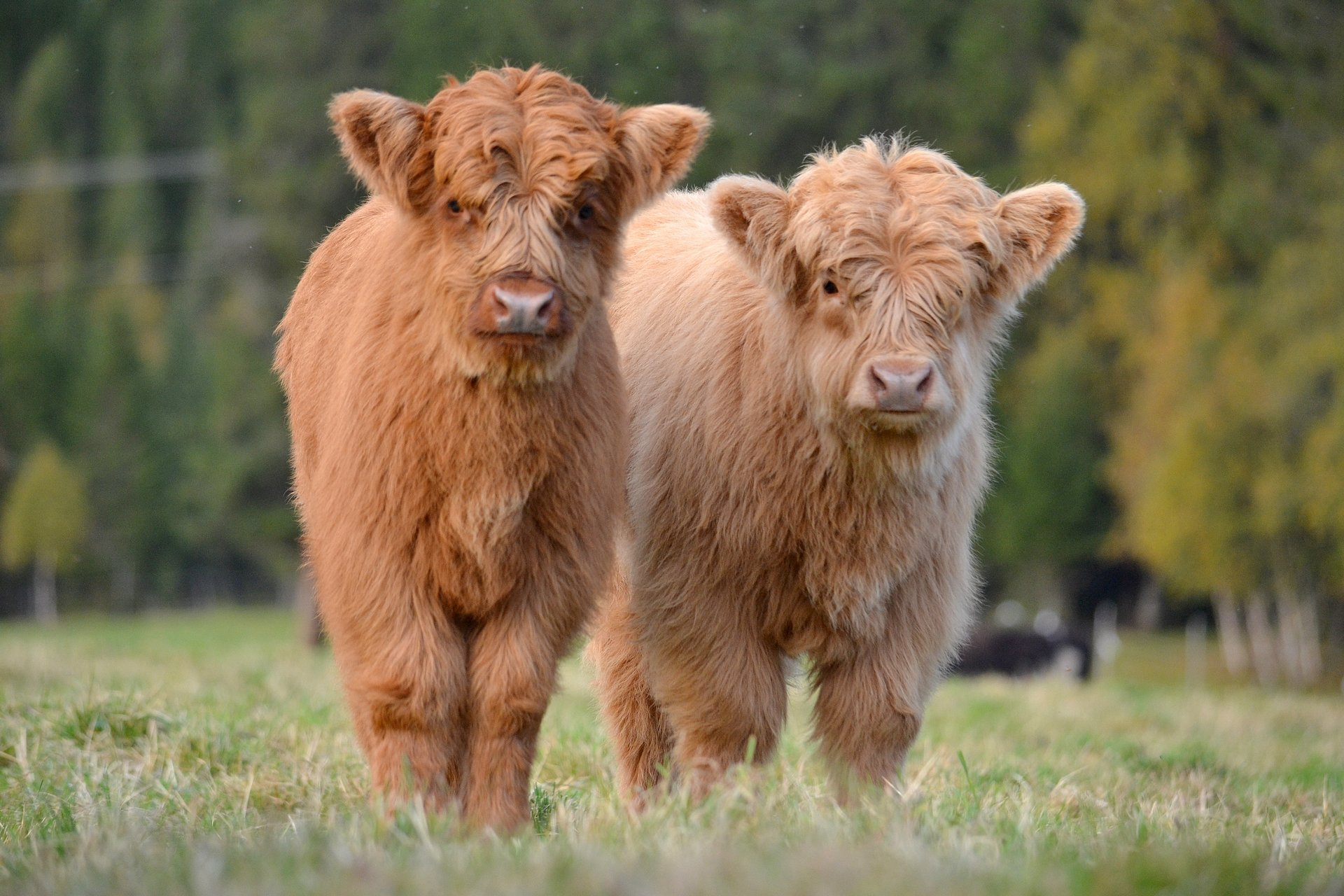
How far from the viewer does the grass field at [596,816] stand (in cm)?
283

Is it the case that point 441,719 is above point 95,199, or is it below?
below

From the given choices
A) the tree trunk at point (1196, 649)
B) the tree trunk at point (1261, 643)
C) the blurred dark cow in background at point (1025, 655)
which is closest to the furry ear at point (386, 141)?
the blurred dark cow in background at point (1025, 655)

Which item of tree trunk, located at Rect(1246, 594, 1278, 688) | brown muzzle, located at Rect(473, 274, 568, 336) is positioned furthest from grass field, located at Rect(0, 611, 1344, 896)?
tree trunk, located at Rect(1246, 594, 1278, 688)

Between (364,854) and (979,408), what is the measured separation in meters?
2.99

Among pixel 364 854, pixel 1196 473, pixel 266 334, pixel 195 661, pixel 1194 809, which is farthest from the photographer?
pixel 266 334

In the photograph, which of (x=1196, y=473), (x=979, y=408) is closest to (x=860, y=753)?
(x=979, y=408)

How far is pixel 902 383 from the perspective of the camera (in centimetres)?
464

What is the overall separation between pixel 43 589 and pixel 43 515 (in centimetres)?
250

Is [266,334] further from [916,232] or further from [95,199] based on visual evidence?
[916,232]

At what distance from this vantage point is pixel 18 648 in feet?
35.4

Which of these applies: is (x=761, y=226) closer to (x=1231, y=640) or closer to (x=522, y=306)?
(x=522, y=306)

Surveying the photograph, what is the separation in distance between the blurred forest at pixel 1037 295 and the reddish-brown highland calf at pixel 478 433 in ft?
66.4

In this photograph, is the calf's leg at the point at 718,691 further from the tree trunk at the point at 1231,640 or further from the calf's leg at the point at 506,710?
the tree trunk at the point at 1231,640

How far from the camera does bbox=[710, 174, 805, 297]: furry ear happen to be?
505cm
